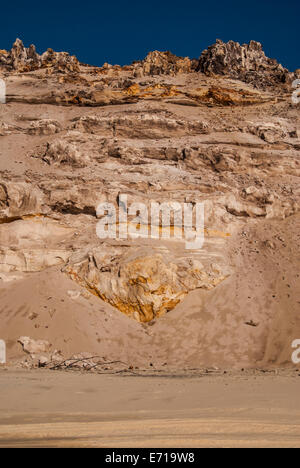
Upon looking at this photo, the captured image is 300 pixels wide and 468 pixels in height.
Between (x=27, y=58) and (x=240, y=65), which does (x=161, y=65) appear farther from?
(x=27, y=58)

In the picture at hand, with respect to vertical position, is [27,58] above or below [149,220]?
above

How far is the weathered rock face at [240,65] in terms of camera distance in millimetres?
34906

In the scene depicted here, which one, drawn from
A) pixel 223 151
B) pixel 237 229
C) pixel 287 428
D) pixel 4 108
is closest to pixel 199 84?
pixel 223 151

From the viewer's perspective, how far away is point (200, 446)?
3240 mm

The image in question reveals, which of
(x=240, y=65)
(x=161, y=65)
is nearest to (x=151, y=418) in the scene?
(x=161, y=65)

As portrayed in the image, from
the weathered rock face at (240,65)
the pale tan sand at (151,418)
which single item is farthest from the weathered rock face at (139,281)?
the weathered rock face at (240,65)

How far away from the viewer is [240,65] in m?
39.0

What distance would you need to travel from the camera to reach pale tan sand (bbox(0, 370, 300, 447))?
11.1ft

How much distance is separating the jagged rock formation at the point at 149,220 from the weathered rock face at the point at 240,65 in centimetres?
682

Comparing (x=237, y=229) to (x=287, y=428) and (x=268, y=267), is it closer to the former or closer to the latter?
(x=268, y=267)

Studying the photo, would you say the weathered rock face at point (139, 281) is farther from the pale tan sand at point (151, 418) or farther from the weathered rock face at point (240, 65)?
the weathered rock face at point (240, 65)

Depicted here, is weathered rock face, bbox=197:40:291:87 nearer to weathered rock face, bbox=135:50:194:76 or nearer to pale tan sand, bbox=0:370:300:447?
weathered rock face, bbox=135:50:194:76

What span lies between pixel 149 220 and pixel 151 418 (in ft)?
42.8
